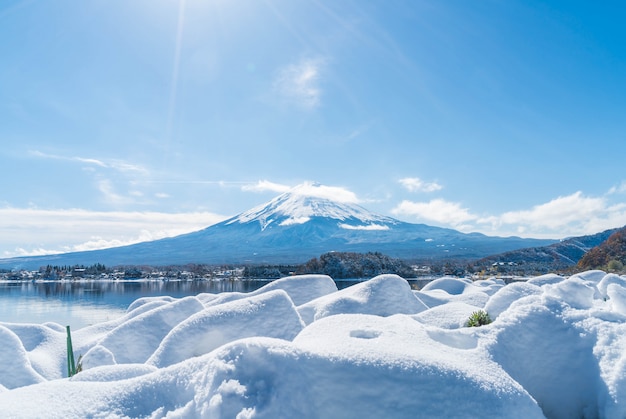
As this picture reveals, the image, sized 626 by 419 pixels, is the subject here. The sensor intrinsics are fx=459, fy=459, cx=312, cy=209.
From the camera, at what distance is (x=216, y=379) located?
3.74m

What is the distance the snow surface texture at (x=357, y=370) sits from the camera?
3744mm

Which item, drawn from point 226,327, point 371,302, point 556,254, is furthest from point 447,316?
point 556,254

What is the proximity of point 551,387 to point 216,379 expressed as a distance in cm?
427

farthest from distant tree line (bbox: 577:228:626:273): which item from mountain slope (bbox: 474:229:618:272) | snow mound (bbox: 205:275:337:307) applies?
snow mound (bbox: 205:275:337:307)

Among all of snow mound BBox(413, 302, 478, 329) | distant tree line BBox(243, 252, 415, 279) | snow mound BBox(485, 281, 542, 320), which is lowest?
distant tree line BBox(243, 252, 415, 279)

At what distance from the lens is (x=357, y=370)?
3.88 metres

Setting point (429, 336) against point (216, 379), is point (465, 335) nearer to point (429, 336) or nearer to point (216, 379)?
point (429, 336)

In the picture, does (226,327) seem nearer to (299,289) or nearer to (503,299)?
(503,299)

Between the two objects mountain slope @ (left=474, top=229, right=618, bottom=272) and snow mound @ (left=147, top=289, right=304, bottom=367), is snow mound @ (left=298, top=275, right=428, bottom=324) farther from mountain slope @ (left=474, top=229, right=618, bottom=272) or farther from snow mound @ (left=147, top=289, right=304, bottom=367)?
mountain slope @ (left=474, top=229, right=618, bottom=272)

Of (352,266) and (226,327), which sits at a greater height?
(226,327)

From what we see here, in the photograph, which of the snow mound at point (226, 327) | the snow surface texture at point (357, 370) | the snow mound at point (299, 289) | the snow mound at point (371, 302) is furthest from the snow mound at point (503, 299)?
the snow mound at point (299, 289)

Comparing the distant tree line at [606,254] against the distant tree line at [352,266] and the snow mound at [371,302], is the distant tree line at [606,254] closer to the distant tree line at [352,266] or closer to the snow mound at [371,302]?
the distant tree line at [352,266]

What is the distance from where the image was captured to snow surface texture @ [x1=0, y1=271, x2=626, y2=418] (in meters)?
3.74

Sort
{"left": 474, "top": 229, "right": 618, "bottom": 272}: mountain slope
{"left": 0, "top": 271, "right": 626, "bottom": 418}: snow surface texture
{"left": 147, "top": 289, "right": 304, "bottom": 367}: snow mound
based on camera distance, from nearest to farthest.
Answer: {"left": 0, "top": 271, "right": 626, "bottom": 418}: snow surface texture → {"left": 147, "top": 289, "right": 304, "bottom": 367}: snow mound → {"left": 474, "top": 229, "right": 618, "bottom": 272}: mountain slope
